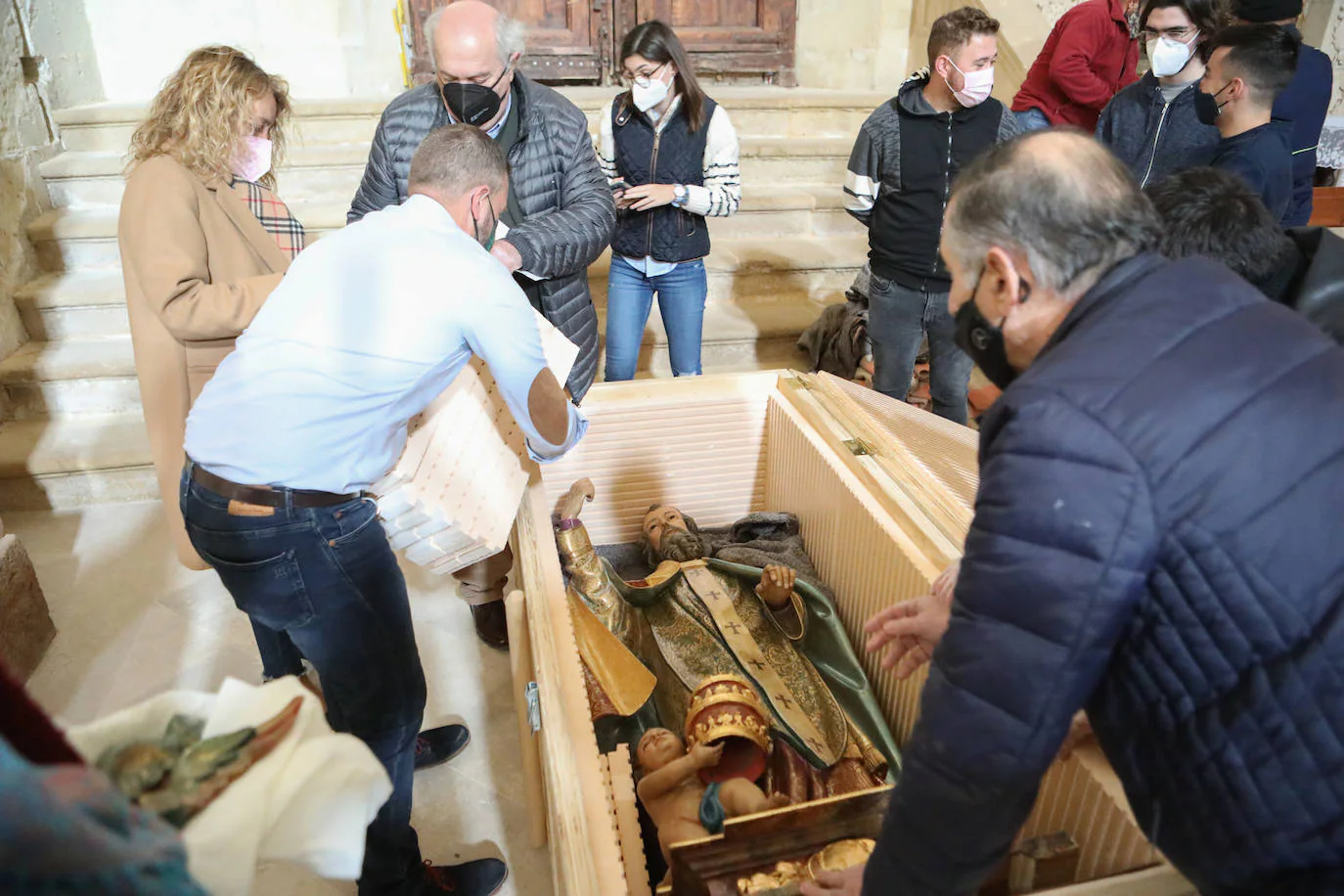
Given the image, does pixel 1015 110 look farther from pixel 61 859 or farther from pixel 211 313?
pixel 61 859

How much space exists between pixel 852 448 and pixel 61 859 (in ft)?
6.52

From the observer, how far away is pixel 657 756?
1761 mm

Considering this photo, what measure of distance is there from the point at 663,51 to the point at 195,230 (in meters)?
1.62

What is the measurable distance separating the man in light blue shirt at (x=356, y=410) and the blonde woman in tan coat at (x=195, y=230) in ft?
1.46

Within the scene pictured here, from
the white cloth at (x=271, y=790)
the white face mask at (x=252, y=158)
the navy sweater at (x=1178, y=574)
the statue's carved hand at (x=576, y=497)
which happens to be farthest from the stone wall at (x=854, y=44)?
the white cloth at (x=271, y=790)

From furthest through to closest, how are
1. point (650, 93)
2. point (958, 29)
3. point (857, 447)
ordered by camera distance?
point (650, 93) → point (958, 29) → point (857, 447)

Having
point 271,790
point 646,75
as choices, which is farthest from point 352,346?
point 646,75

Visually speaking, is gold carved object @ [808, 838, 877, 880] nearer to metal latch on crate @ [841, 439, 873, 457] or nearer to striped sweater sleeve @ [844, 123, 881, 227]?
metal latch on crate @ [841, 439, 873, 457]

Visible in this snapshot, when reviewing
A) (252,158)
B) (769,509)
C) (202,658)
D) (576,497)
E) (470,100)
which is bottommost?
(202,658)

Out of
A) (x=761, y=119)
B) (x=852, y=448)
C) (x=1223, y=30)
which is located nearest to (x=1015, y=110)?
(x=1223, y=30)

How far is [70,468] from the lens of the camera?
3410mm

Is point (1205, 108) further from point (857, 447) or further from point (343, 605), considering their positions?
point (343, 605)

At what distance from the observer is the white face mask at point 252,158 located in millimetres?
1943

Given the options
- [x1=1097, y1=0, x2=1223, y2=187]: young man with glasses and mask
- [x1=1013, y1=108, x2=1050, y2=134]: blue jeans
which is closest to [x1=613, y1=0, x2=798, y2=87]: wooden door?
[x1=1013, y1=108, x2=1050, y2=134]: blue jeans
